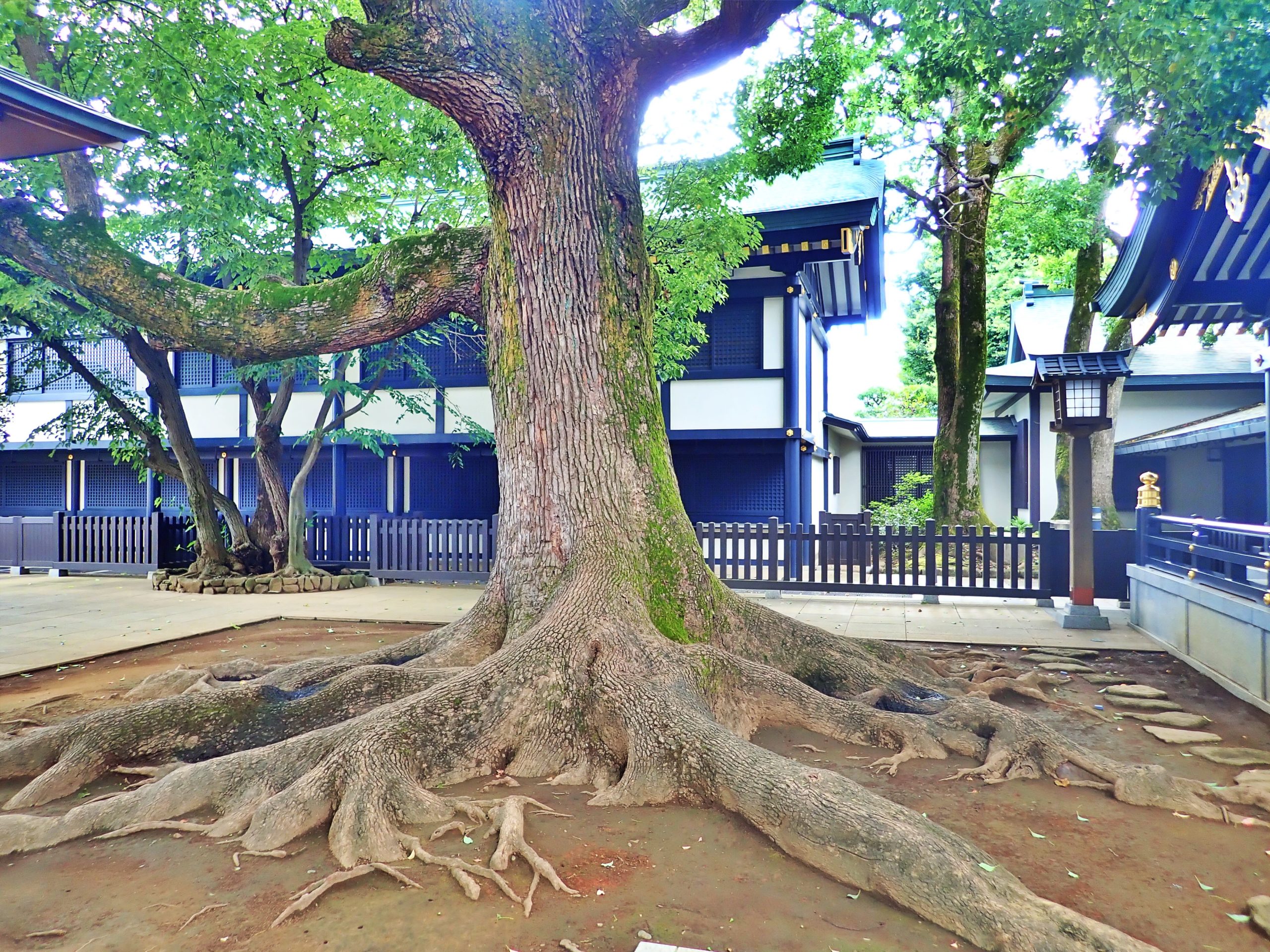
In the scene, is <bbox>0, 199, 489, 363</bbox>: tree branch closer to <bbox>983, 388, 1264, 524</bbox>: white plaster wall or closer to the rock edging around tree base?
the rock edging around tree base

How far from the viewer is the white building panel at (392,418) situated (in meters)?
15.7

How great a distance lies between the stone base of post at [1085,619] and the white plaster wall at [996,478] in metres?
12.4

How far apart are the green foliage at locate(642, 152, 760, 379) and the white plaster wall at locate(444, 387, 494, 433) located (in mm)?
5059

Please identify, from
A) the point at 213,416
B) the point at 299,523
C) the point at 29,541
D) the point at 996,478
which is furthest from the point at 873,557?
the point at 29,541

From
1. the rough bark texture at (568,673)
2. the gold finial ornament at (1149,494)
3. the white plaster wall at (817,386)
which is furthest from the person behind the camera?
→ the white plaster wall at (817,386)

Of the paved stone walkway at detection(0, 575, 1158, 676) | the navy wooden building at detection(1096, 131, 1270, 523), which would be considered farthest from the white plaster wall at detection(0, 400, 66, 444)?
the navy wooden building at detection(1096, 131, 1270, 523)

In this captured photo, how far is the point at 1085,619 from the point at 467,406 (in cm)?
1128

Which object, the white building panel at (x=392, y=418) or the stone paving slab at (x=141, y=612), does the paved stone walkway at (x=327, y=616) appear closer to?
the stone paving slab at (x=141, y=612)

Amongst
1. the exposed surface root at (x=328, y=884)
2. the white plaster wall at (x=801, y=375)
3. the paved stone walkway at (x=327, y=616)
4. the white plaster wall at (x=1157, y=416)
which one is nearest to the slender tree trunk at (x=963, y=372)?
the white plaster wall at (x=1157, y=416)

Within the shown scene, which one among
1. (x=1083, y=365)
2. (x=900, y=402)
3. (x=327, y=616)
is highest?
(x=900, y=402)

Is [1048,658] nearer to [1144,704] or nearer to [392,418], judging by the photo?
[1144,704]

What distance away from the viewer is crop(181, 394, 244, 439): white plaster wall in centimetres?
1656

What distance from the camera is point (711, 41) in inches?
221

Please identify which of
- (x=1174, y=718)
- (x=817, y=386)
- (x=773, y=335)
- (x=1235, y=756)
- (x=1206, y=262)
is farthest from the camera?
(x=817, y=386)
